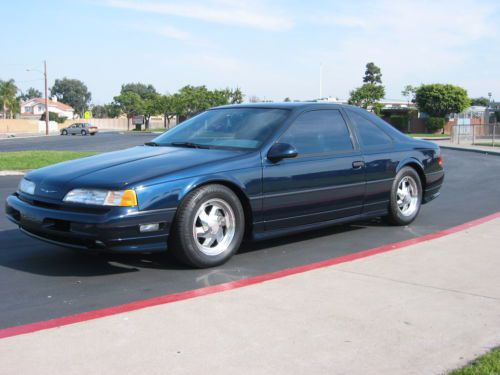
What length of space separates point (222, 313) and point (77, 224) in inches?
56.5

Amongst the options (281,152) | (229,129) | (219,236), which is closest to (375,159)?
(281,152)

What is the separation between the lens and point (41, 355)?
3.19 metres

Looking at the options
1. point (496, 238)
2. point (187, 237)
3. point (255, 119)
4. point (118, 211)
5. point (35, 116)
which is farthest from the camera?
point (35, 116)

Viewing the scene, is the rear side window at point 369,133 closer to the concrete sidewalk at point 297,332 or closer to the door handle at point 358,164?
the door handle at point 358,164

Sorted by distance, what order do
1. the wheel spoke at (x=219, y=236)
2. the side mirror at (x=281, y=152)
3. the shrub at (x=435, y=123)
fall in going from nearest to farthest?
1. the wheel spoke at (x=219, y=236)
2. the side mirror at (x=281, y=152)
3. the shrub at (x=435, y=123)

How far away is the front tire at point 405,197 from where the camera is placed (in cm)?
680

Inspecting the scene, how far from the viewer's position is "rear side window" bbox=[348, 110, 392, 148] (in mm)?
6473

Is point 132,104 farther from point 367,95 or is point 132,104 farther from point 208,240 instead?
point 208,240

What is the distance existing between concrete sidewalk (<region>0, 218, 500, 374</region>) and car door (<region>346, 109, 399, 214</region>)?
5.53ft

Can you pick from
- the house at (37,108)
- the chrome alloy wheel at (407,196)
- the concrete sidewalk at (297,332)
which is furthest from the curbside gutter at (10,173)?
the house at (37,108)


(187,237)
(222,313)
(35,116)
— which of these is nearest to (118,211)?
(187,237)

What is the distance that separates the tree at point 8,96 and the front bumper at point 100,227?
100186mm

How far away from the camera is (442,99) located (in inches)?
2058

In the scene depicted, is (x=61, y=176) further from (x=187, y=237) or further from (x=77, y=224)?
(x=187, y=237)
